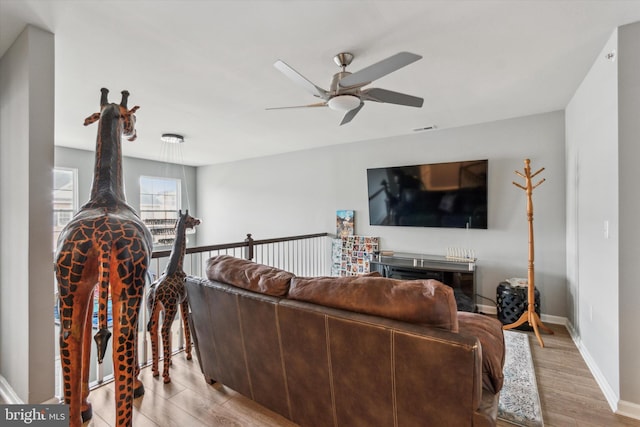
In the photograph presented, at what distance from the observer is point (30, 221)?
5.84ft

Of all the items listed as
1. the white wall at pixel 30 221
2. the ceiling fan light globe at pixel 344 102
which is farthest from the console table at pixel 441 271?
the white wall at pixel 30 221

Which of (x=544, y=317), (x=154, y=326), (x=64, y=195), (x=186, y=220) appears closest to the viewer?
(x=154, y=326)

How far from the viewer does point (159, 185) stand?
6.47 m

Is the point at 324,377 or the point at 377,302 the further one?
the point at 324,377

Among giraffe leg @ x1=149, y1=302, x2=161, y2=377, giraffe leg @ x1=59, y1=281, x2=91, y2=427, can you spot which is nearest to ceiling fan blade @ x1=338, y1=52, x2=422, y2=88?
giraffe leg @ x1=59, y1=281, x2=91, y2=427

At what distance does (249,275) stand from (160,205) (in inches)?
225

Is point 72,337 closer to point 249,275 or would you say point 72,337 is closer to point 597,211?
point 249,275

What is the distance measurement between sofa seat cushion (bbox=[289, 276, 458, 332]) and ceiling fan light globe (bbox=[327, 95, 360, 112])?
4.32 ft

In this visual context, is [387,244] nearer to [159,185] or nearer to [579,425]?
[579,425]

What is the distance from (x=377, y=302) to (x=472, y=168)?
3.20 meters

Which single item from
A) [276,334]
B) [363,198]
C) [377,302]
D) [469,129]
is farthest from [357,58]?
[363,198]

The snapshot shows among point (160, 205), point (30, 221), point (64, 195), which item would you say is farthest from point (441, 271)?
point (64, 195)

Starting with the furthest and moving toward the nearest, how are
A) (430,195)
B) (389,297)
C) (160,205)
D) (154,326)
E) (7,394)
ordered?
(160,205) < (430,195) < (154,326) < (7,394) < (389,297)

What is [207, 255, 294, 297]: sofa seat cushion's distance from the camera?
1.61m
